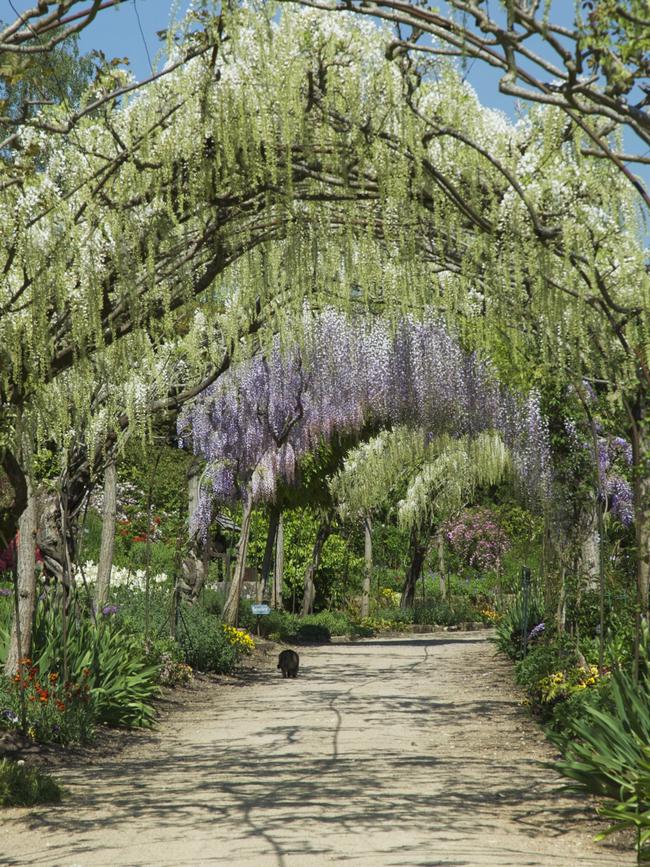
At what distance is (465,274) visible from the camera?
614cm

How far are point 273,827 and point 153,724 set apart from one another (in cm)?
453

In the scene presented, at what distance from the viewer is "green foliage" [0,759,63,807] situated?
5914mm

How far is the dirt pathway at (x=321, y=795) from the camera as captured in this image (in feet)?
15.4

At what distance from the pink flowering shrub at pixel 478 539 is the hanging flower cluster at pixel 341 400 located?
964 cm

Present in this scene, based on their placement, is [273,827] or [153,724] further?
[153,724]

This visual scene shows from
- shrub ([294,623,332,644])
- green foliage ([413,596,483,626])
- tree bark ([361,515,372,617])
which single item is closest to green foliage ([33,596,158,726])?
shrub ([294,623,332,644])

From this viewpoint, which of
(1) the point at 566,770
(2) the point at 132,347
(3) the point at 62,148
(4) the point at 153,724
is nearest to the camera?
(1) the point at 566,770

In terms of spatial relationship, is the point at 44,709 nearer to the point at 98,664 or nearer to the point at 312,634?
the point at 98,664

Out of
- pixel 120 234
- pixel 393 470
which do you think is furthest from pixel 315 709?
pixel 393 470

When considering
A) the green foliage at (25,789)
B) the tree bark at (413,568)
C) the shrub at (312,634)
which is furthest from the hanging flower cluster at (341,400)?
the tree bark at (413,568)

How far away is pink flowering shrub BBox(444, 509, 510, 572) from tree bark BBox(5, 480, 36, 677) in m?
17.1

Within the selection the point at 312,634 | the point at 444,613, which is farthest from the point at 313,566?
the point at 444,613

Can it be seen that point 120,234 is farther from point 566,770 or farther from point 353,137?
point 566,770

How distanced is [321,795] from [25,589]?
3.38m
